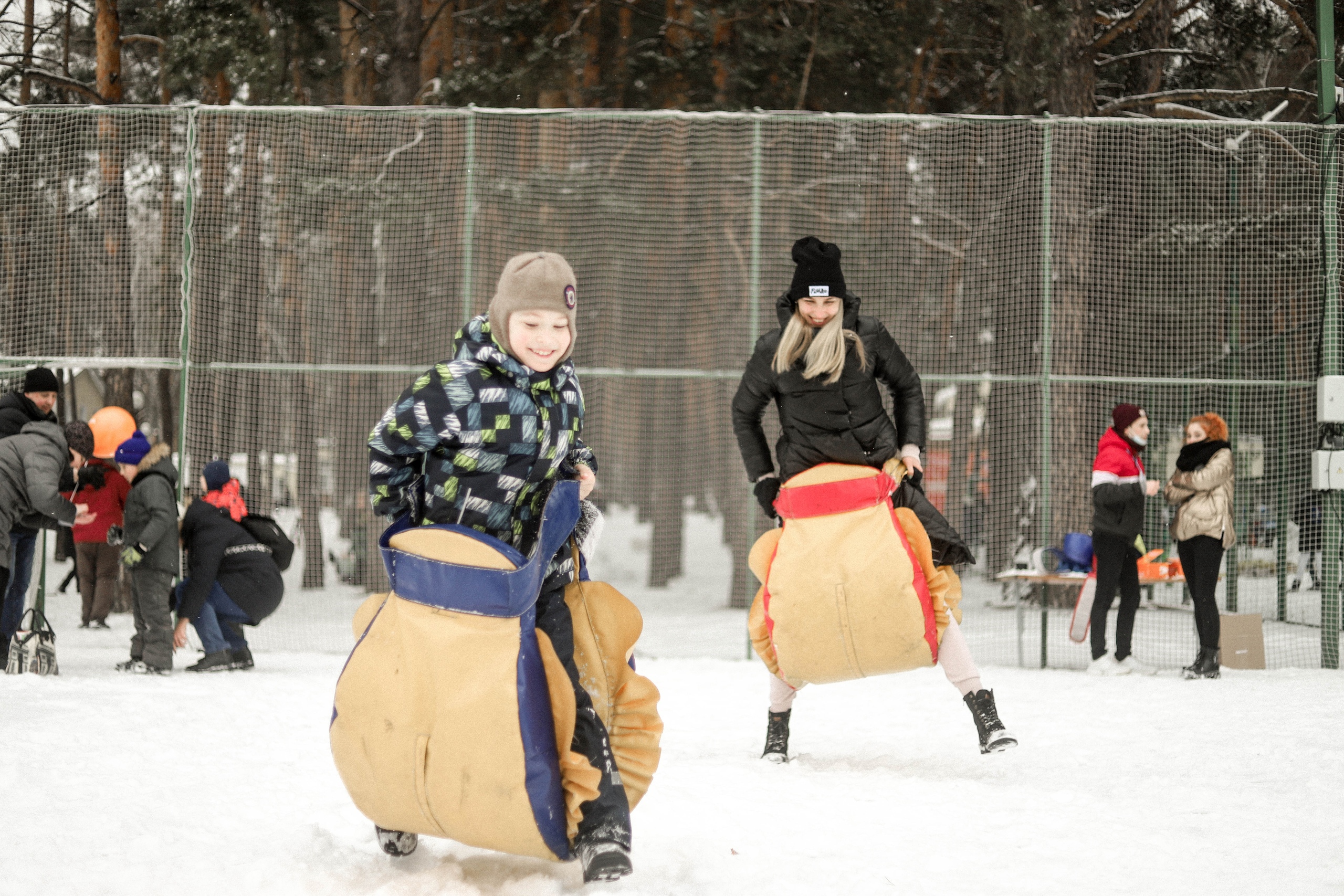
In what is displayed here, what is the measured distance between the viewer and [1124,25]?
42.1 feet

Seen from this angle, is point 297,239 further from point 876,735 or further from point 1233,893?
point 1233,893

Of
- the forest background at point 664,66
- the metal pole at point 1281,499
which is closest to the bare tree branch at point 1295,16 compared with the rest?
the forest background at point 664,66

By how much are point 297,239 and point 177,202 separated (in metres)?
1.30

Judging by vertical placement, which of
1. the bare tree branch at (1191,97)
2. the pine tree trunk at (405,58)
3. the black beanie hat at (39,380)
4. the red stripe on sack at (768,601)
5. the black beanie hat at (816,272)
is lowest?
the red stripe on sack at (768,601)

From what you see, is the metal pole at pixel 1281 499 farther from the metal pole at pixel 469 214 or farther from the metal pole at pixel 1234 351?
the metal pole at pixel 469 214

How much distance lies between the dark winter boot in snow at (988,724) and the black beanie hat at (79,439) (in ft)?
18.8

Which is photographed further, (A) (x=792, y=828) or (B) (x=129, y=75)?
(B) (x=129, y=75)

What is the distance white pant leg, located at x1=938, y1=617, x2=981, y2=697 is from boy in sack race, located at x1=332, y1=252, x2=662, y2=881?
1719 mm

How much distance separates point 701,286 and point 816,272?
306 inches

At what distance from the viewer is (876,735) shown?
18.9ft

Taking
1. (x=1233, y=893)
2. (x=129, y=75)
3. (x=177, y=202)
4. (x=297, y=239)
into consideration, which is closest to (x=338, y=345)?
(x=297, y=239)

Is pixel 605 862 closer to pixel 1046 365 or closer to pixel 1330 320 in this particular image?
pixel 1046 365

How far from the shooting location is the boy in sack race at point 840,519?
4539 mm

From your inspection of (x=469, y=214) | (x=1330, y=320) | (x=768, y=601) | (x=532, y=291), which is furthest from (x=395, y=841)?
(x=1330, y=320)
